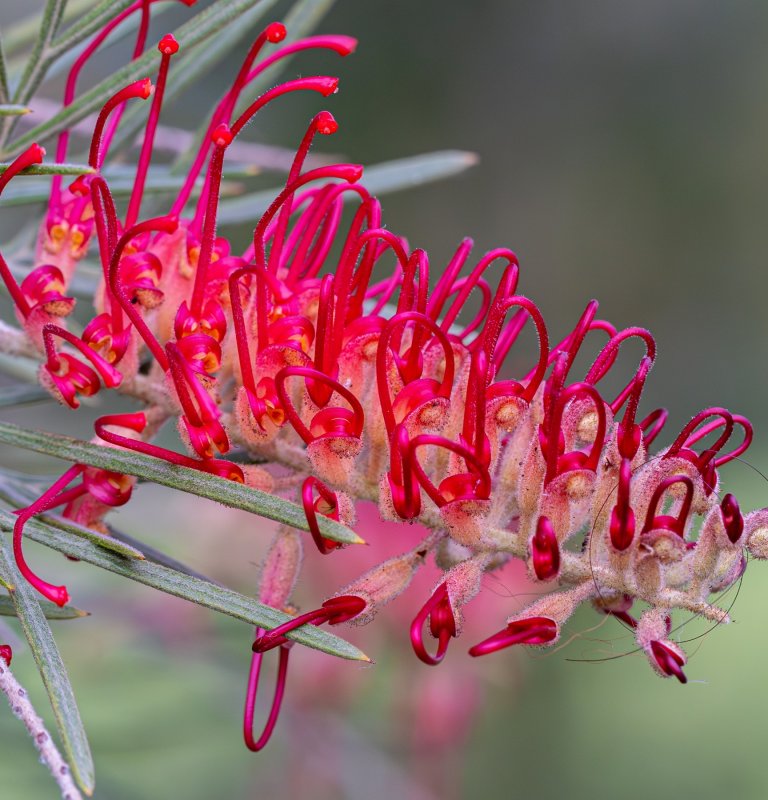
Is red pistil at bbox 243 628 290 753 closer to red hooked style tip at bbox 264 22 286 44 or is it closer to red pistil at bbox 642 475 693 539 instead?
red pistil at bbox 642 475 693 539

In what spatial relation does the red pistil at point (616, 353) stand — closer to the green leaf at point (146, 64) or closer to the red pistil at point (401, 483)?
the red pistil at point (401, 483)

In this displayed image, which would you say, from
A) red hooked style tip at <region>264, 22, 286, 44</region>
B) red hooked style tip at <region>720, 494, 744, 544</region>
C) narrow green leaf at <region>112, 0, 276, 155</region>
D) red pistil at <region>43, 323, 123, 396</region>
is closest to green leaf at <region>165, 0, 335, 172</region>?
narrow green leaf at <region>112, 0, 276, 155</region>

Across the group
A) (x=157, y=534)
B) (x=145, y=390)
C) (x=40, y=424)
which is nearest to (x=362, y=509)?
(x=157, y=534)

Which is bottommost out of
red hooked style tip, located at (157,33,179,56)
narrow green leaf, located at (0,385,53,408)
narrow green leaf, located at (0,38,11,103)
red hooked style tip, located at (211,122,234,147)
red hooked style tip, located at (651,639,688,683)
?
narrow green leaf, located at (0,385,53,408)

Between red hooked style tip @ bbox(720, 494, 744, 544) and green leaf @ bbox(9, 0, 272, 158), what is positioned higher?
green leaf @ bbox(9, 0, 272, 158)

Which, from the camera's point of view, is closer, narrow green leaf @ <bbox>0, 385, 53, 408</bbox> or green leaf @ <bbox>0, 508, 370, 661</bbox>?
green leaf @ <bbox>0, 508, 370, 661</bbox>
